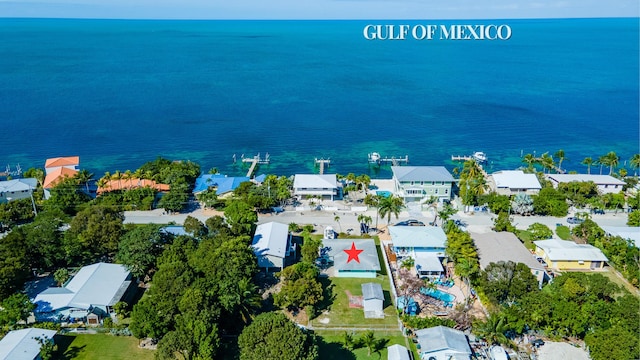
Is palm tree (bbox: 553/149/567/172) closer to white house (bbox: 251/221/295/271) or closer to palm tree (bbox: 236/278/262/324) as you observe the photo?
white house (bbox: 251/221/295/271)

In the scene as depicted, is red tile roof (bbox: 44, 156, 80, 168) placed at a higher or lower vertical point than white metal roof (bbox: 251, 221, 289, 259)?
higher

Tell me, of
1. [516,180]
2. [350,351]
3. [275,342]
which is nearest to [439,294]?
[350,351]

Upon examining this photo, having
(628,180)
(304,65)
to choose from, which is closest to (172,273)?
(628,180)

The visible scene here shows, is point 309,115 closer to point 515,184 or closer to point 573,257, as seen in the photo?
point 515,184

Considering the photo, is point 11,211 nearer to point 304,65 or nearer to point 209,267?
point 209,267

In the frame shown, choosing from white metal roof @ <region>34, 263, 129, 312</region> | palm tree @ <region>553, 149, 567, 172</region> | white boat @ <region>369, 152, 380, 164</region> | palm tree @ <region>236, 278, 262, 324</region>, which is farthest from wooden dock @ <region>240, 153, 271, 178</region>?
palm tree @ <region>553, 149, 567, 172</region>
